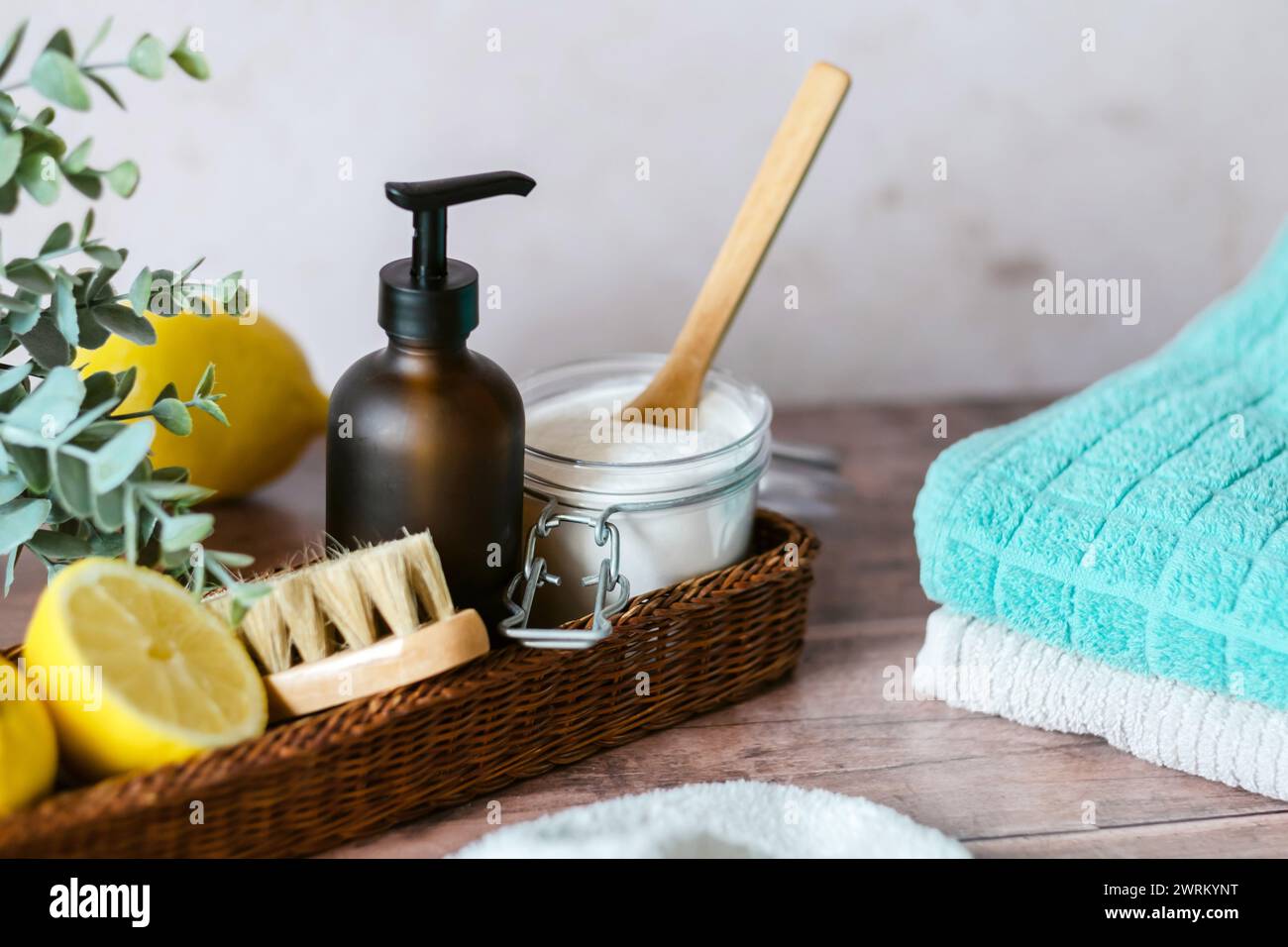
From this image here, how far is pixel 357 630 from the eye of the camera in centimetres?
48

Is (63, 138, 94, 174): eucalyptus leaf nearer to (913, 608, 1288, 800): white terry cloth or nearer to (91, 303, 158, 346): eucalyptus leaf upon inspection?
(91, 303, 158, 346): eucalyptus leaf

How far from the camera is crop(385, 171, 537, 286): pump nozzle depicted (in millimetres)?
490

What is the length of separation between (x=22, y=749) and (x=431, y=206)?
0.24 metres

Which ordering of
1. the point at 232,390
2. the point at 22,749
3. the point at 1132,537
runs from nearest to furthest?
the point at 22,749 → the point at 1132,537 → the point at 232,390

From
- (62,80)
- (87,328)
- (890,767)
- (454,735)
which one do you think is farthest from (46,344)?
(890,767)

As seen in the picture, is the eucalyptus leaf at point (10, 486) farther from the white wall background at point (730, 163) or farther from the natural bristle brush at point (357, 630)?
the white wall background at point (730, 163)

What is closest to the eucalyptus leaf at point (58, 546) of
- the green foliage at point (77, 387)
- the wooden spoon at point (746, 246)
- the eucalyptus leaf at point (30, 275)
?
the green foliage at point (77, 387)

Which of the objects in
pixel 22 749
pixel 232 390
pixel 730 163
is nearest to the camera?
pixel 22 749

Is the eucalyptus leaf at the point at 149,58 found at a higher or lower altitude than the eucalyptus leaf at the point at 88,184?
higher

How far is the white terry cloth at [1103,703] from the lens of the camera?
53 centimetres

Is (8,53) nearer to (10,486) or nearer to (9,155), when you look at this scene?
(9,155)

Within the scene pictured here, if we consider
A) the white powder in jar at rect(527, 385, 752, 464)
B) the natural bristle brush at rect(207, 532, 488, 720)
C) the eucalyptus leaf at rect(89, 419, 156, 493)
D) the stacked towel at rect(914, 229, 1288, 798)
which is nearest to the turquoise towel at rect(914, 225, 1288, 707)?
the stacked towel at rect(914, 229, 1288, 798)

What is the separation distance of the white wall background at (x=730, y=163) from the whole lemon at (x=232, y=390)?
93mm
